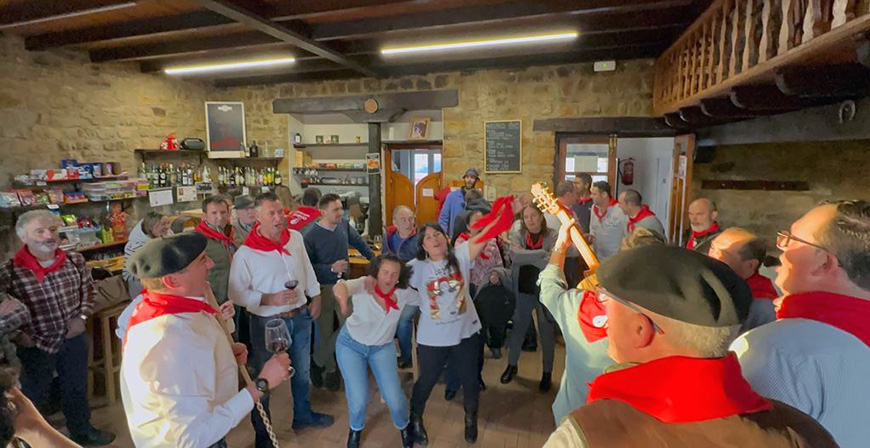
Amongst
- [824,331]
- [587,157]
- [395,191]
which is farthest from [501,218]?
[395,191]

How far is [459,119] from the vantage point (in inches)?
261

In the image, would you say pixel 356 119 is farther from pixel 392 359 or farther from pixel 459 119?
pixel 392 359

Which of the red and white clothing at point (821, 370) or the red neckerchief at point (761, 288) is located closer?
the red and white clothing at point (821, 370)

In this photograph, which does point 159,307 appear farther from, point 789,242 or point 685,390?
point 789,242

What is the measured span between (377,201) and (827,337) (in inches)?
259

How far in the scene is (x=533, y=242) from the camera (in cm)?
378

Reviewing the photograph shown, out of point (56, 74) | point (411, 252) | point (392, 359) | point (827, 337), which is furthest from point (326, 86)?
point (827, 337)

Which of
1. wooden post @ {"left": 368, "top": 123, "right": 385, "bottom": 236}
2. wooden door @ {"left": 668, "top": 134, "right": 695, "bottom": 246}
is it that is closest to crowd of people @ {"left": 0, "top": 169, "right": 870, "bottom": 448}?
wooden door @ {"left": 668, "top": 134, "right": 695, "bottom": 246}

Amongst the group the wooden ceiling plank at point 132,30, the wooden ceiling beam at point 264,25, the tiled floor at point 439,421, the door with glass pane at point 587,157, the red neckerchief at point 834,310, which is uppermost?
the wooden ceiling plank at point 132,30

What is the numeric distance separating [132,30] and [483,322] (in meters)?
4.42

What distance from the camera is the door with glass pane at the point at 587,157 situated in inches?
252

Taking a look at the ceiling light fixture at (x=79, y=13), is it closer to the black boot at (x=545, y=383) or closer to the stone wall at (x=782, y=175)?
the black boot at (x=545, y=383)

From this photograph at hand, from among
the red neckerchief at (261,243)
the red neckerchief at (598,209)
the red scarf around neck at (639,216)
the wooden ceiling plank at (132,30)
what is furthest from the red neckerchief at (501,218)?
the wooden ceiling plank at (132,30)

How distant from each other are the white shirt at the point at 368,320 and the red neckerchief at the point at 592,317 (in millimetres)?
1173
